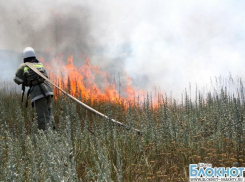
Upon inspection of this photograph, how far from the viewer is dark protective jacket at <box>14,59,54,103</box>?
22.2 ft

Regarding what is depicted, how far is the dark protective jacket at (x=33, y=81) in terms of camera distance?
22.2 feet

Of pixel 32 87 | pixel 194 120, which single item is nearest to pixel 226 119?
pixel 194 120
